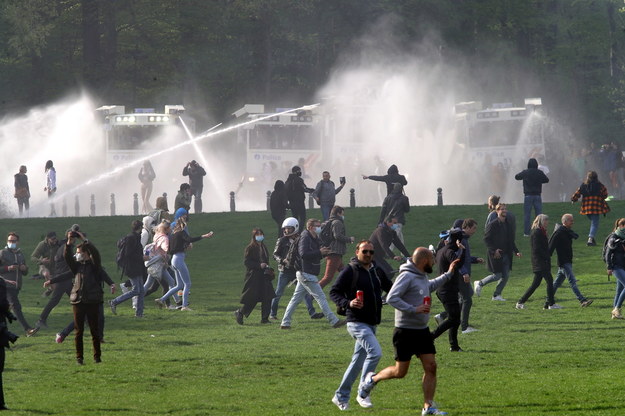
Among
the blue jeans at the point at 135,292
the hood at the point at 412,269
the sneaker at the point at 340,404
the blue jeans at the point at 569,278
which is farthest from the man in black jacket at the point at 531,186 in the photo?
the sneaker at the point at 340,404

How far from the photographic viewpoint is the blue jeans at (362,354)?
12.3 metres

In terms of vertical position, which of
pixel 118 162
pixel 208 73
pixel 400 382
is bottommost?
pixel 400 382

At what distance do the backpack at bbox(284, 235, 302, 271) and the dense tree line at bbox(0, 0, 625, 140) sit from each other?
37879 millimetres

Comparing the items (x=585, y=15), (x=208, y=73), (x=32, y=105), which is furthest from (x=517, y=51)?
(x=32, y=105)

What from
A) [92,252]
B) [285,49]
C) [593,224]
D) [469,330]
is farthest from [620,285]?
[285,49]

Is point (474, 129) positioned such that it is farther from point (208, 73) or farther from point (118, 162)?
point (208, 73)

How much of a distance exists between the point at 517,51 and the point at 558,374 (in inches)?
1930

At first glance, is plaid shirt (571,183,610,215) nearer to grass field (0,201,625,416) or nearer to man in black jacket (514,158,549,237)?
man in black jacket (514,158,549,237)

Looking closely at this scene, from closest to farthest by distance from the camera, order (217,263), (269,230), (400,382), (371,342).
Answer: (371,342), (400,382), (217,263), (269,230)

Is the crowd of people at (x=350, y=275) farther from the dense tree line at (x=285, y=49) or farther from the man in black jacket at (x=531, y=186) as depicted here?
the dense tree line at (x=285, y=49)

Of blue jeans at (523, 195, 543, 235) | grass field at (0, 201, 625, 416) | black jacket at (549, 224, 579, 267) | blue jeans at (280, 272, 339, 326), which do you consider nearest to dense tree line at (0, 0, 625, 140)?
blue jeans at (523, 195, 543, 235)

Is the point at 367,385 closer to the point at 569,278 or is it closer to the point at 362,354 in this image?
the point at 362,354

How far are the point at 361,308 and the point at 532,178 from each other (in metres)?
16.9

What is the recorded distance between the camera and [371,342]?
1230cm
